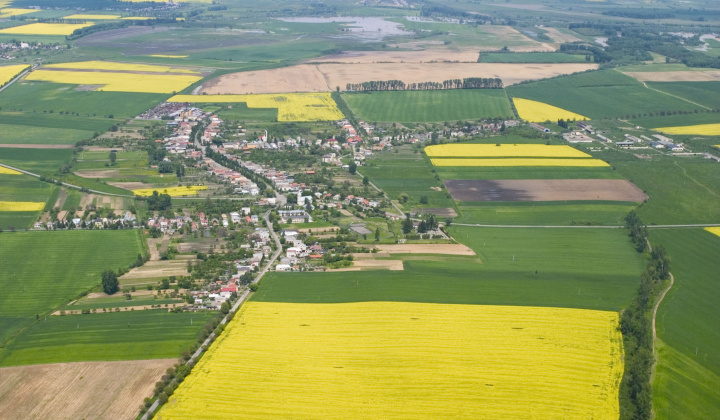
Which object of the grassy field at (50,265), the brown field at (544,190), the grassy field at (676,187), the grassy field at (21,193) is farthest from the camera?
the brown field at (544,190)

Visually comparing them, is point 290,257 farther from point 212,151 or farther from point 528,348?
point 212,151

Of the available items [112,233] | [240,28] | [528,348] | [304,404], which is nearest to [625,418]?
[528,348]

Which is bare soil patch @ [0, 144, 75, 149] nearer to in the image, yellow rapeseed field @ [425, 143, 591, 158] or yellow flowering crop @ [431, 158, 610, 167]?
yellow rapeseed field @ [425, 143, 591, 158]

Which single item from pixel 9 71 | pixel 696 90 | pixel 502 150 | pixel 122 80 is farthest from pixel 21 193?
pixel 696 90

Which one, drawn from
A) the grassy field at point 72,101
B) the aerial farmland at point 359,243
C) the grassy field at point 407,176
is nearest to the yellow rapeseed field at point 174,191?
the aerial farmland at point 359,243

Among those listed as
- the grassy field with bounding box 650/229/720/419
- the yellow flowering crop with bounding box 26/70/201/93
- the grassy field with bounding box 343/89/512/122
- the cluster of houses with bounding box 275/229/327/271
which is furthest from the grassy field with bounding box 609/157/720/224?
the yellow flowering crop with bounding box 26/70/201/93

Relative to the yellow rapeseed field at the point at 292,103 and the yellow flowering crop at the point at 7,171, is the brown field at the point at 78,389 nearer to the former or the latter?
the yellow flowering crop at the point at 7,171

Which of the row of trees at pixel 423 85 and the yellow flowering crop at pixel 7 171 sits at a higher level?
the row of trees at pixel 423 85
